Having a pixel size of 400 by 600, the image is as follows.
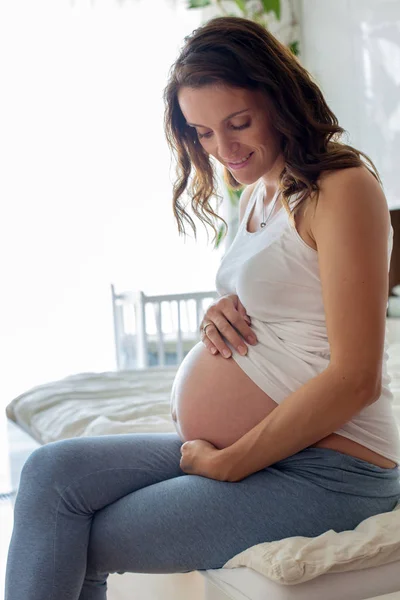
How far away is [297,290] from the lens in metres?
1.01

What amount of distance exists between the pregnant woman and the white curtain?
2572 millimetres

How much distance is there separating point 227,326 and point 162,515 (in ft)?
0.88

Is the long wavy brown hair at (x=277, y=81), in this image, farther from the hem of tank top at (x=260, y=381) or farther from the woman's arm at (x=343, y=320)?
the hem of tank top at (x=260, y=381)

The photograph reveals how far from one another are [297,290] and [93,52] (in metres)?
2.97

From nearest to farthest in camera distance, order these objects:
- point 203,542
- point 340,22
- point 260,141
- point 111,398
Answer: point 203,542 → point 260,141 → point 111,398 → point 340,22

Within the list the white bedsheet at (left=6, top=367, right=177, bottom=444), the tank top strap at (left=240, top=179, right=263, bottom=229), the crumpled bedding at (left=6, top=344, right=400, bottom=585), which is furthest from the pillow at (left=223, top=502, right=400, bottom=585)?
the white bedsheet at (left=6, top=367, right=177, bottom=444)

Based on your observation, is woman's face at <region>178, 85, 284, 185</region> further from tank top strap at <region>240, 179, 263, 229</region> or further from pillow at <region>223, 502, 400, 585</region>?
pillow at <region>223, 502, 400, 585</region>

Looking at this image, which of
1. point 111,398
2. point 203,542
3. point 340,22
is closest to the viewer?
point 203,542

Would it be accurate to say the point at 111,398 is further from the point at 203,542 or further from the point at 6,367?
the point at 6,367

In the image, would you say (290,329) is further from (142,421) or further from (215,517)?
(142,421)

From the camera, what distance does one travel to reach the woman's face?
106 cm

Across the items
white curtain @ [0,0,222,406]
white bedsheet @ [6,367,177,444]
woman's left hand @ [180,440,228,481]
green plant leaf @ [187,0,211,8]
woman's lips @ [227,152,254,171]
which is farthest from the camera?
green plant leaf @ [187,0,211,8]

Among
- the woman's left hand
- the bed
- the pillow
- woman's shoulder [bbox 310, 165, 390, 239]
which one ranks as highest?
woman's shoulder [bbox 310, 165, 390, 239]

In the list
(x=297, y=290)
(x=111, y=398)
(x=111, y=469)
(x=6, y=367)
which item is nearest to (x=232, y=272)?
(x=297, y=290)
